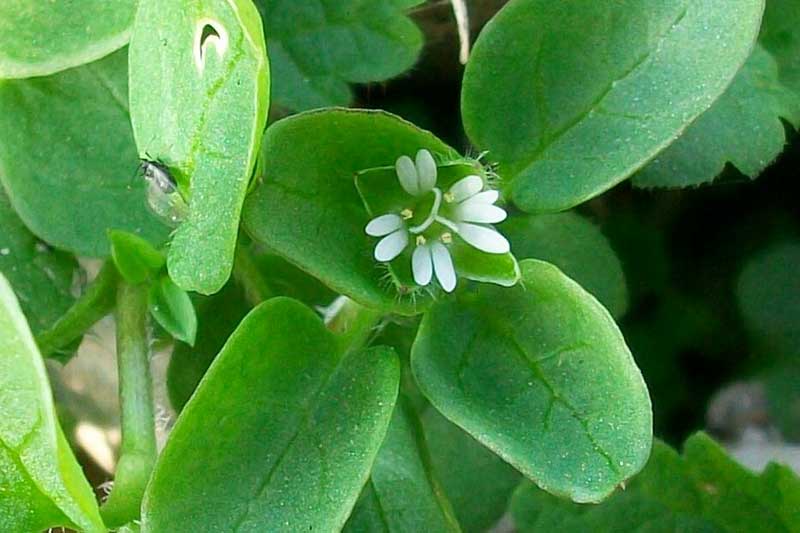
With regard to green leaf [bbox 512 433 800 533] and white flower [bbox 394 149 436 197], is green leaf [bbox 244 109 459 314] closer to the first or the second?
white flower [bbox 394 149 436 197]

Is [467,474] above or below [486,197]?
below

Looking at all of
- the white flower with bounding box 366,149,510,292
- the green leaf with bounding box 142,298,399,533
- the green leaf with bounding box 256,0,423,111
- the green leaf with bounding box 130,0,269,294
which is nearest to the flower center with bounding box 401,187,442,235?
the white flower with bounding box 366,149,510,292

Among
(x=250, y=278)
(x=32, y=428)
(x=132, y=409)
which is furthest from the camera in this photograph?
(x=250, y=278)

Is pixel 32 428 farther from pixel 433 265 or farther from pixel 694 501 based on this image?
pixel 694 501

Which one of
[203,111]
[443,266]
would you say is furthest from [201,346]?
[203,111]

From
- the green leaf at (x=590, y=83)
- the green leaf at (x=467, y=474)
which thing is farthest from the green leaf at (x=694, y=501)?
the green leaf at (x=590, y=83)

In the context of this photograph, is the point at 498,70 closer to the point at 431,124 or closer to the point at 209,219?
the point at 209,219
